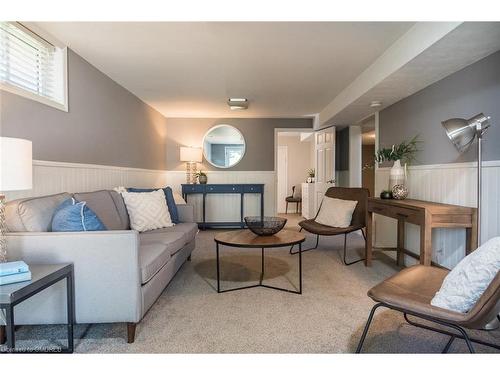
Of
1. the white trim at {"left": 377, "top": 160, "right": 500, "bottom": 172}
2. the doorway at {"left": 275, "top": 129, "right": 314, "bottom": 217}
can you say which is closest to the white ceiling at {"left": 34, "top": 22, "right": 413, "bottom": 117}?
the white trim at {"left": 377, "top": 160, "right": 500, "bottom": 172}

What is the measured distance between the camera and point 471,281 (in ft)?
4.18

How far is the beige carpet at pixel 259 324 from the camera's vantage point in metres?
1.64

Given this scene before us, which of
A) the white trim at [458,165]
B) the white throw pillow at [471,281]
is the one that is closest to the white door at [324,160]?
the white trim at [458,165]

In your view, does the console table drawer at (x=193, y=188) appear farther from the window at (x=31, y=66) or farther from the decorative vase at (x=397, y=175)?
the decorative vase at (x=397, y=175)

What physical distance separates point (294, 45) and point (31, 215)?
90.1 inches

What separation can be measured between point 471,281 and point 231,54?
2442 millimetres

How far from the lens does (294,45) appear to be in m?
2.51

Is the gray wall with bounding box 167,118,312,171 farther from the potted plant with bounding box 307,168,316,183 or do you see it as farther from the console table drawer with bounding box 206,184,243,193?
the potted plant with bounding box 307,168,316,183

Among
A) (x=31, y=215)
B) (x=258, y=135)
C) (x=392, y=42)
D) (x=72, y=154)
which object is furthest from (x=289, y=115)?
(x=31, y=215)

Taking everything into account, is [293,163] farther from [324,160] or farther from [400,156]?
[400,156]

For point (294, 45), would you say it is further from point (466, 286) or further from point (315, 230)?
point (466, 286)

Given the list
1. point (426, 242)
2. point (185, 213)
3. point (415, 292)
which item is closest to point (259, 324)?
point (415, 292)

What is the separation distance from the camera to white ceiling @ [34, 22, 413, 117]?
87.9 inches

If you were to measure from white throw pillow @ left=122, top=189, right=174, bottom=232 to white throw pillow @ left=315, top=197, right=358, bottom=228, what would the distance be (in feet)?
5.90
